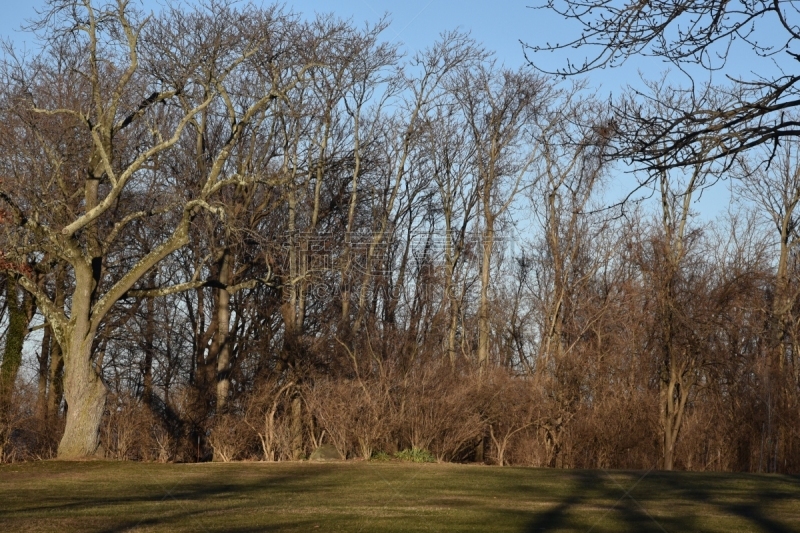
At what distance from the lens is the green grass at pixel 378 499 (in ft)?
32.4

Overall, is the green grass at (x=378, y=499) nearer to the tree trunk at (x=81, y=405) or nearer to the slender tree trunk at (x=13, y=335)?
the tree trunk at (x=81, y=405)

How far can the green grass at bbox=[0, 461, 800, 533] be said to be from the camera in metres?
9.89

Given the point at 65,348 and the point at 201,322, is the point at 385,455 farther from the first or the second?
the point at 201,322

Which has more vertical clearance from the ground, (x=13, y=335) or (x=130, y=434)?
(x=13, y=335)

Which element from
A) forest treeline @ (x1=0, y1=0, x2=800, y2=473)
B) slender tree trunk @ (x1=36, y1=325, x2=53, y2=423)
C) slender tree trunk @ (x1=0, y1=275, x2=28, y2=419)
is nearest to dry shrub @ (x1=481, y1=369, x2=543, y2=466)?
forest treeline @ (x1=0, y1=0, x2=800, y2=473)

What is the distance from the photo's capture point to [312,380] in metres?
27.6

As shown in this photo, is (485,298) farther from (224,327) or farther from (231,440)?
(231,440)

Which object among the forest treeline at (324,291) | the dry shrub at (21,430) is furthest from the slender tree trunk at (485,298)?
the dry shrub at (21,430)

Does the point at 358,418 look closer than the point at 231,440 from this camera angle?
Yes

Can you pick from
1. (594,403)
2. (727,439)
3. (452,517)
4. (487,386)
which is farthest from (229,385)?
(452,517)

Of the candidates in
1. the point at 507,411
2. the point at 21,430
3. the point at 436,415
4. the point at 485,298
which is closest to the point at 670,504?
the point at 436,415

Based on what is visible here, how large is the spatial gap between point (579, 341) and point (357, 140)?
1052cm

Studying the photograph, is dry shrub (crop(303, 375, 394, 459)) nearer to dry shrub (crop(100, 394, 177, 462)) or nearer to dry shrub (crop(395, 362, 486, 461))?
dry shrub (crop(395, 362, 486, 461))

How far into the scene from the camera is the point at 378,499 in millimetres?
12727
